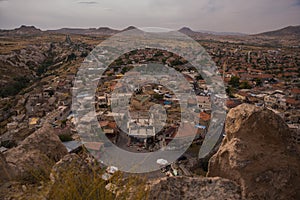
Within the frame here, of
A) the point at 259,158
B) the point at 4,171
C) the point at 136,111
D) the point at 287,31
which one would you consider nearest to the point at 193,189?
the point at 259,158

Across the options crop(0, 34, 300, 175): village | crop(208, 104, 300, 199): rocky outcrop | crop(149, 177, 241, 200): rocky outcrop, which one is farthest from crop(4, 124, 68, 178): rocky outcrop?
crop(0, 34, 300, 175): village

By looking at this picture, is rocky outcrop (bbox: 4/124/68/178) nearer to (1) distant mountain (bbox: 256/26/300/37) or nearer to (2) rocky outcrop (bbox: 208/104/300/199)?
(2) rocky outcrop (bbox: 208/104/300/199)

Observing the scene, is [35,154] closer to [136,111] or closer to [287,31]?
[136,111]

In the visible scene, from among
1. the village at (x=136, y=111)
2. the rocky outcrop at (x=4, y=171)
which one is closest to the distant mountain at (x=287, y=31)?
the village at (x=136, y=111)

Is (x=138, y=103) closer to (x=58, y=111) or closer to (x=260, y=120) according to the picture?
(x=58, y=111)

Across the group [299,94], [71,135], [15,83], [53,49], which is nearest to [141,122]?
[71,135]

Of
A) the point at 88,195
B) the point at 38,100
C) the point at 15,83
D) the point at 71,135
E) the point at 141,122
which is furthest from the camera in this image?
the point at 15,83
